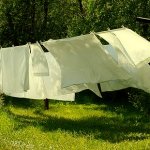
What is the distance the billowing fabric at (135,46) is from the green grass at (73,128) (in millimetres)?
2334

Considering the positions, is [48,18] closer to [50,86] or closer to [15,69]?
[50,86]

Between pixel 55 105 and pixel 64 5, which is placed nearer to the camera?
pixel 55 105

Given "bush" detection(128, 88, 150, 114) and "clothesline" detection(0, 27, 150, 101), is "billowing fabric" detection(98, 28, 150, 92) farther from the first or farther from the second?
"bush" detection(128, 88, 150, 114)

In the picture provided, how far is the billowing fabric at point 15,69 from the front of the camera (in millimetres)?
15797

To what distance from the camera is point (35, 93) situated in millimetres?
19766

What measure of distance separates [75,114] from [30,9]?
53.7 ft

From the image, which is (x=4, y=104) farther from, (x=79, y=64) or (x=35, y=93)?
(x=79, y=64)

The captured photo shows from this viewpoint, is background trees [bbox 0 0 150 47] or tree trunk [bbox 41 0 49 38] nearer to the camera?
background trees [bbox 0 0 150 47]

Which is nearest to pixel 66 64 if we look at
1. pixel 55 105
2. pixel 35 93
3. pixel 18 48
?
pixel 18 48

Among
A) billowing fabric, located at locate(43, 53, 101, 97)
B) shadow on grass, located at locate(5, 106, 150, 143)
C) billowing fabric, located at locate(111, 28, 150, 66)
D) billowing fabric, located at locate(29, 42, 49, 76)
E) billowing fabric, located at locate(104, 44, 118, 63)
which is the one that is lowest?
shadow on grass, located at locate(5, 106, 150, 143)

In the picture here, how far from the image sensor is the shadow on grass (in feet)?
50.2

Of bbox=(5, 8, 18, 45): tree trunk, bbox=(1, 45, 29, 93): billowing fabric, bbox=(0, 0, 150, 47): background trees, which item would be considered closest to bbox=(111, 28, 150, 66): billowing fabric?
bbox=(1, 45, 29, 93): billowing fabric

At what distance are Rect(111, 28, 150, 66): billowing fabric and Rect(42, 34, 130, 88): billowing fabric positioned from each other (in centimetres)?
63

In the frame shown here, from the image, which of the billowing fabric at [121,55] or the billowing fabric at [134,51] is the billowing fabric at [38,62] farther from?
the billowing fabric at [121,55]
